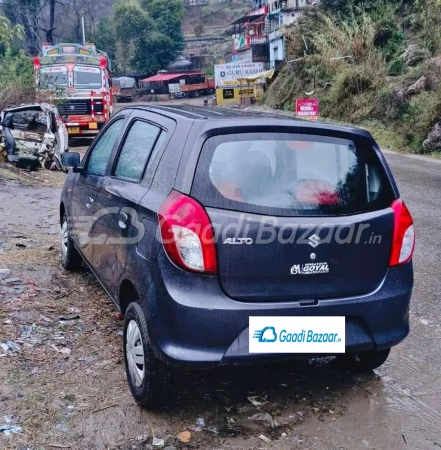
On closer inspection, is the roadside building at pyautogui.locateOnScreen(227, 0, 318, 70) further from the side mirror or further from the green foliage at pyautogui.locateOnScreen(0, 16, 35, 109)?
the side mirror

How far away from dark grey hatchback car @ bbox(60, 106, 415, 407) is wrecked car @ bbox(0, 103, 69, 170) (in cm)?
1114

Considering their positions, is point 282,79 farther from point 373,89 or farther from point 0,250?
point 0,250

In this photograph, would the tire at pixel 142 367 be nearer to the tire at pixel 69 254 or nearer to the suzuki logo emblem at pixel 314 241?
the suzuki logo emblem at pixel 314 241

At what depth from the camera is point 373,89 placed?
75.2 ft

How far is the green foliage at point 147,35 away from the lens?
232 feet

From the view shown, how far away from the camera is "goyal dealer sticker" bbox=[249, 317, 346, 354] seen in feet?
10.0

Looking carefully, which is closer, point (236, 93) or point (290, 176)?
point (290, 176)

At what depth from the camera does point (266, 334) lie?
10.0 feet

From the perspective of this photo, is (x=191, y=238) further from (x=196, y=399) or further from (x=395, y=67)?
(x=395, y=67)

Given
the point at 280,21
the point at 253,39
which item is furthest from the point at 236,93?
the point at 253,39

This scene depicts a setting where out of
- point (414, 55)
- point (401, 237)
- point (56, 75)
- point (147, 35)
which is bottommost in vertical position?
point (401, 237)

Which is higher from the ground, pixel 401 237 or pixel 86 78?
pixel 86 78

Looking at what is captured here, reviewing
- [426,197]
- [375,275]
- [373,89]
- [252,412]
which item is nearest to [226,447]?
[252,412]

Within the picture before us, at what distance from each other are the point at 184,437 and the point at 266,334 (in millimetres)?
746
